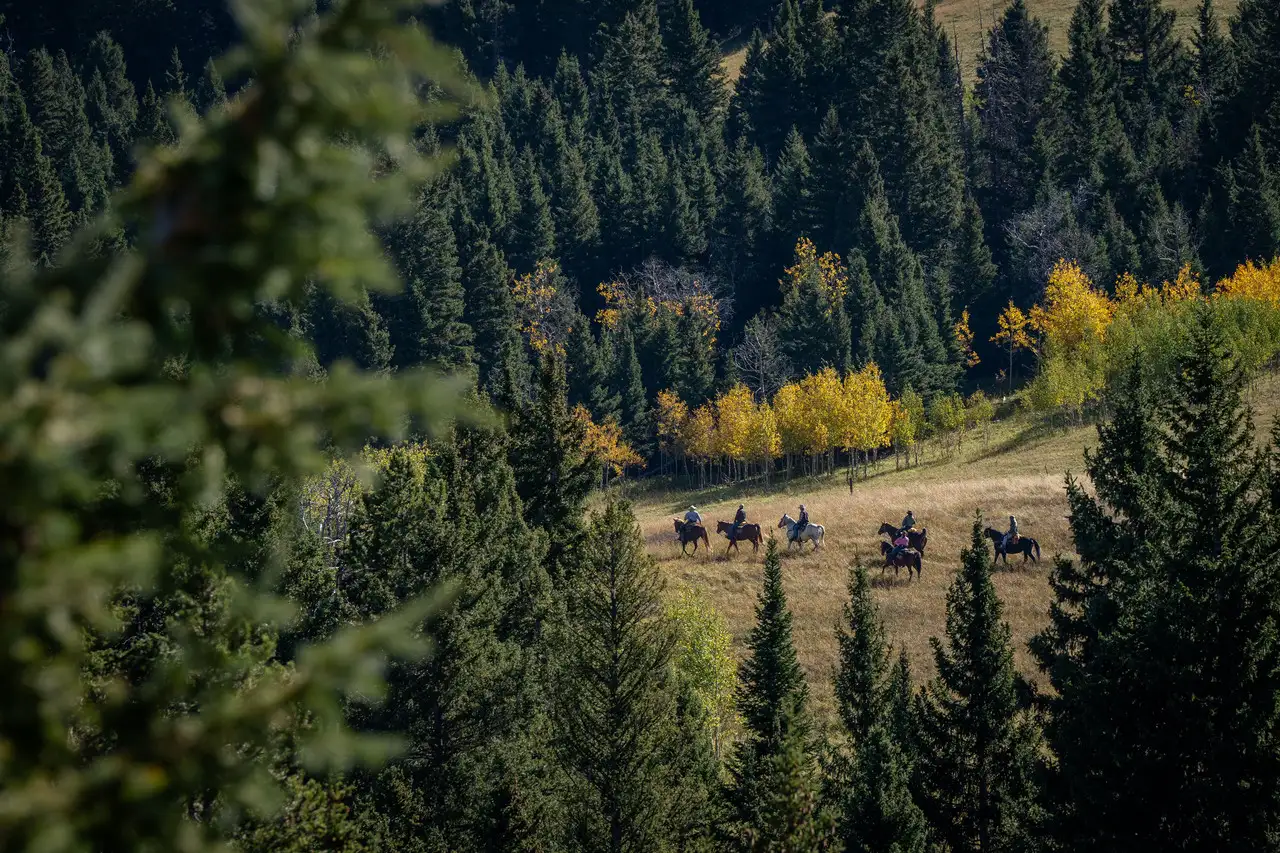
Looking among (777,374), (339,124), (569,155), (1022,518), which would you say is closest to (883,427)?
(777,374)

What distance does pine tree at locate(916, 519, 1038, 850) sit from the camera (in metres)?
26.1

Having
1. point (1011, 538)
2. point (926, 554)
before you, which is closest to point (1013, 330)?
point (926, 554)

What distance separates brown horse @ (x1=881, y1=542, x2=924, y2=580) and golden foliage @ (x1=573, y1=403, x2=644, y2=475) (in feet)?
134

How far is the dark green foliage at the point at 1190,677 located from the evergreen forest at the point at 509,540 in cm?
8

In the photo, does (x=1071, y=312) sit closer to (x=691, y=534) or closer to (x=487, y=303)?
(x=487, y=303)

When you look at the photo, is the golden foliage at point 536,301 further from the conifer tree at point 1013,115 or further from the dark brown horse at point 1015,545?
the dark brown horse at point 1015,545

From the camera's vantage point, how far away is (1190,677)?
62.5ft

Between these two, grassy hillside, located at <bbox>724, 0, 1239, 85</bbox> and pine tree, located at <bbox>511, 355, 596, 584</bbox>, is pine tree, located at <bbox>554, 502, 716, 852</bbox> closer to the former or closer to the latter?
pine tree, located at <bbox>511, 355, 596, 584</bbox>

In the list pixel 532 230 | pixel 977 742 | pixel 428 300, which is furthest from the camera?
pixel 532 230

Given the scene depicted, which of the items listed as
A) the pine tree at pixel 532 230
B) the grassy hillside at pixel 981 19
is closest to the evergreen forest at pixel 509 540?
the pine tree at pixel 532 230

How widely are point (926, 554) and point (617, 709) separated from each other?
30887mm

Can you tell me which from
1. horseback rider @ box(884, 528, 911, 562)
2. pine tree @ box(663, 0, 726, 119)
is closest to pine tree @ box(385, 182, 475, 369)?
pine tree @ box(663, 0, 726, 119)

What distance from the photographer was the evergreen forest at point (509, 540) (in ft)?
12.1

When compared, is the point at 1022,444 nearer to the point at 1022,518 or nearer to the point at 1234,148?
the point at 1022,518
